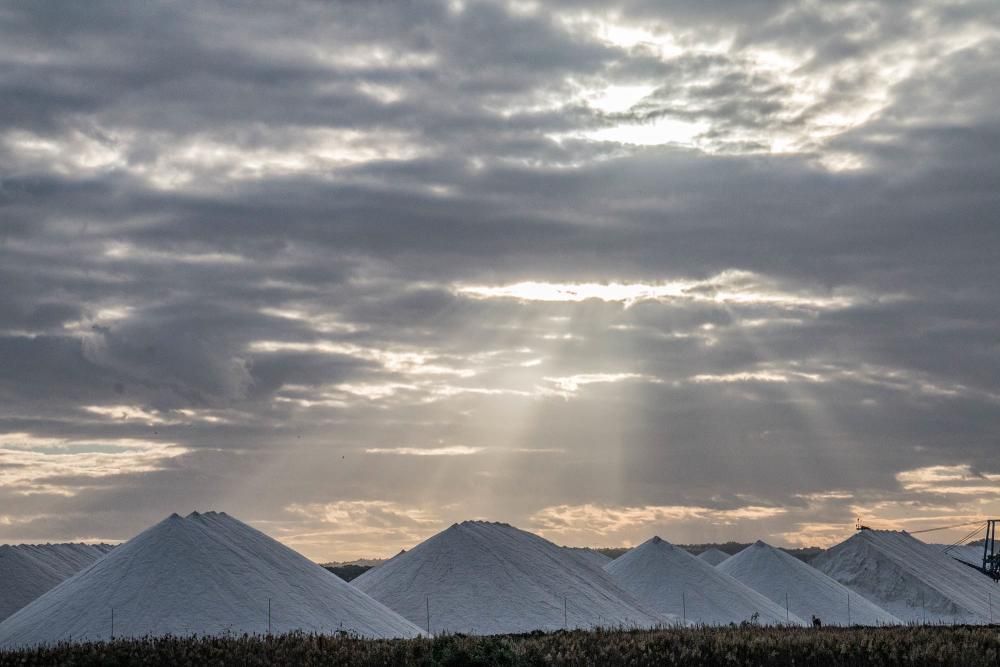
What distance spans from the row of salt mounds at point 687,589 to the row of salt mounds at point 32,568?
42.9 m

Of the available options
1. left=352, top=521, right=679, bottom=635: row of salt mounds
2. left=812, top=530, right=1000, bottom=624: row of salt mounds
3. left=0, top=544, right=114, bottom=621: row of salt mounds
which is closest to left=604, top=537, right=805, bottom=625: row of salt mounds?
left=352, top=521, right=679, bottom=635: row of salt mounds

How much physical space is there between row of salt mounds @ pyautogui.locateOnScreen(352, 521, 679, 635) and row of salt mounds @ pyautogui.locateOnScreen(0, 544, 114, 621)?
2576 centimetres

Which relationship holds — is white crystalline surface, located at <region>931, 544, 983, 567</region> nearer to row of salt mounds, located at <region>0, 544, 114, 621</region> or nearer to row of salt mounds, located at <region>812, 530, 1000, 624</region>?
row of salt mounds, located at <region>812, 530, 1000, 624</region>

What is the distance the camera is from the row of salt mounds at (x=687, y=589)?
8850 cm

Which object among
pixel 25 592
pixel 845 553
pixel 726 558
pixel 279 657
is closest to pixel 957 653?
pixel 279 657

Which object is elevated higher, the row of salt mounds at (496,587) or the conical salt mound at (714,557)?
the conical salt mound at (714,557)

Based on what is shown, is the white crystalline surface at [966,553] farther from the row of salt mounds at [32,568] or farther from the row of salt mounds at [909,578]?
the row of salt mounds at [32,568]

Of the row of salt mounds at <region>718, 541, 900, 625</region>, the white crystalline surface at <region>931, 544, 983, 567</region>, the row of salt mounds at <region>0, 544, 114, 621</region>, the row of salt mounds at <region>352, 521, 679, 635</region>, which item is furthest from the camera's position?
the white crystalline surface at <region>931, 544, 983, 567</region>

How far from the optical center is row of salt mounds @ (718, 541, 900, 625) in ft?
330

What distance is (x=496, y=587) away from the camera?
246ft

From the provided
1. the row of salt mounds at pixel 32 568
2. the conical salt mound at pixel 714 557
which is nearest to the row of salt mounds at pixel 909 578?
the conical salt mound at pixel 714 557

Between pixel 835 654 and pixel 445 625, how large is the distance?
28.2 meters

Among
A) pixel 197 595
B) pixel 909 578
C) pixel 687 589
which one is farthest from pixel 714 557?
pixel 197 595

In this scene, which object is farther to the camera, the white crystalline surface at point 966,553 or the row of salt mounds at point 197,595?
the white crystalline surface at point 966,553
